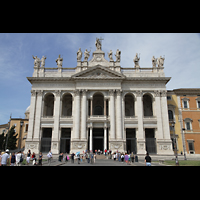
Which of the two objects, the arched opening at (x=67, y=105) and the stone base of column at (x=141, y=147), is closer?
the stone base of column at (x=141, y=147)

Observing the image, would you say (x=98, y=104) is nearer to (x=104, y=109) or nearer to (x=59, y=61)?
(x=104, y=109)

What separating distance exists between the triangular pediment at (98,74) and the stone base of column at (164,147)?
A: 1420 cm

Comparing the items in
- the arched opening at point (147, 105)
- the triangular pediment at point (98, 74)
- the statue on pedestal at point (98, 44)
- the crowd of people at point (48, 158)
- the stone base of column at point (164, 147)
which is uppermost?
the statue on pedestal at point (98, 44)

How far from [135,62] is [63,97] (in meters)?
16.8

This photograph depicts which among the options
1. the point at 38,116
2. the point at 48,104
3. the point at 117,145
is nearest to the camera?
the point at 117,145

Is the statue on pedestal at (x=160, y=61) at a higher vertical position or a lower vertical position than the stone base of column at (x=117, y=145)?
higher

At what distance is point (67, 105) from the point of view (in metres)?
40.2

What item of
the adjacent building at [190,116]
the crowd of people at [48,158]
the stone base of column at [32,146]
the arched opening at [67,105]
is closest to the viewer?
the crowd of people at [48,158]

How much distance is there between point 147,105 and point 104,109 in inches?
412

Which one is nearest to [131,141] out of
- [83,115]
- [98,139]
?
[98,139]

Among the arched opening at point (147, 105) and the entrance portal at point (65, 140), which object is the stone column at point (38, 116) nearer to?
the entrance portal at point (65, 140)

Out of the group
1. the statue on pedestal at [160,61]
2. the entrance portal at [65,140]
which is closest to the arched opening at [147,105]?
the statue on pedestal at [160,61]

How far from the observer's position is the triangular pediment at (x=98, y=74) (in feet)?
118
